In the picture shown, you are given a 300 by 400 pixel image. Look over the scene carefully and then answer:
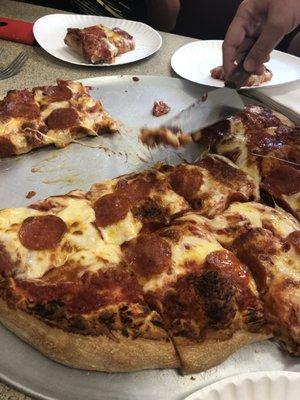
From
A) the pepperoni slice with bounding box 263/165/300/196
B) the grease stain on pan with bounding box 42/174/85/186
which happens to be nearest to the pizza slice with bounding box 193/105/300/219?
the pepperoni slice with bounding box 263/165/300/196

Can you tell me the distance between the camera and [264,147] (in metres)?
1.96

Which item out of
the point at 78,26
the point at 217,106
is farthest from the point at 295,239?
the point at 78,26

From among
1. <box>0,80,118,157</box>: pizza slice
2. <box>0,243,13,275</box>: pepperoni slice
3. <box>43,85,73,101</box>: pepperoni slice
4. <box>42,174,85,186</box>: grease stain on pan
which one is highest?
<box>0,243,13,275</box>: pepperoni slice

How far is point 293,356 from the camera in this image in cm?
140

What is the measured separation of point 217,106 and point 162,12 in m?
1.83

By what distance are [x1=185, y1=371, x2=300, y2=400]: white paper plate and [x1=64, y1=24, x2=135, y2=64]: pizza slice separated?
2003mm

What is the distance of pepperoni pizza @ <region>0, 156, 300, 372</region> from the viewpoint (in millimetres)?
1308

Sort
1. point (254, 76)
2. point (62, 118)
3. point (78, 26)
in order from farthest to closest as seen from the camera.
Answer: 1. point (78, 26)
2. point (254, 76)
3. point (62, 118)

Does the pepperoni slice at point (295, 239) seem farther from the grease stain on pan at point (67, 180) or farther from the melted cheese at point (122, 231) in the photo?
the grease stain on pan at point (67, 180)

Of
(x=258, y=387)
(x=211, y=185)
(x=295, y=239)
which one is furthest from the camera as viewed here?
(x=211, y=185)

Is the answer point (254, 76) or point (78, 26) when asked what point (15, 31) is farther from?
point (254, 76)

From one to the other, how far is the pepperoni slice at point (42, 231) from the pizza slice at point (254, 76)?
1.43 meters

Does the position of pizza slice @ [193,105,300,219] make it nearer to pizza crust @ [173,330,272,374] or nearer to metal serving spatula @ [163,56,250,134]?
metal serving spatula @ [163,56,250,134]

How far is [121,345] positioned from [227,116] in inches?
44.5
